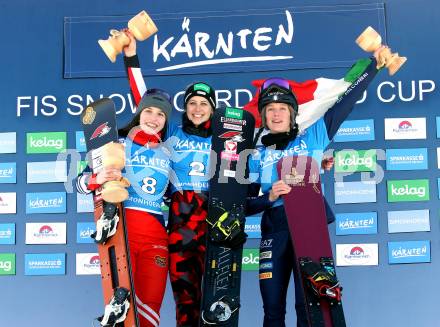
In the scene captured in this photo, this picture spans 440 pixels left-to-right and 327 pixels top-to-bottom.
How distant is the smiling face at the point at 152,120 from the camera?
3.29 metres

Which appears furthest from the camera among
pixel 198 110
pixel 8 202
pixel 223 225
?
pixel 8 202

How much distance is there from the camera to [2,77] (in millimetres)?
4969

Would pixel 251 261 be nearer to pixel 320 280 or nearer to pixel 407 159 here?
pixel 407 159

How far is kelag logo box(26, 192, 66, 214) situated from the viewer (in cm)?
480

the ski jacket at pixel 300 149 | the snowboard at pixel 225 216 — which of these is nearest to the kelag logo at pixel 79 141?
the snowboard at pixel 225 216

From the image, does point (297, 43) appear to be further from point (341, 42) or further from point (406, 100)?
point (406, 100)

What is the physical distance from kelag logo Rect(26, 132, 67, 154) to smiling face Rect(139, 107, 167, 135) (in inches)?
69.4

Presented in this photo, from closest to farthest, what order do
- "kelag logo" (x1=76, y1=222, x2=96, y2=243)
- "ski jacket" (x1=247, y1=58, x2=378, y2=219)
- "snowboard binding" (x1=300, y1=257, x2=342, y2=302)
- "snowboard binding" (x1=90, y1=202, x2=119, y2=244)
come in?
"snowboard binding" (x1=300, y1=257, x2=342, y2=302)
"snowboard binding" (x1=90, y1=202, x2=119, y2=244)
"ski jacket" (x1=247, y1=58, x2=378, y2=219)
"kelag logo" (x1=76, y1=222, x2=96, y2=243)

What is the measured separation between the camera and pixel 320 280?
9.52 feet

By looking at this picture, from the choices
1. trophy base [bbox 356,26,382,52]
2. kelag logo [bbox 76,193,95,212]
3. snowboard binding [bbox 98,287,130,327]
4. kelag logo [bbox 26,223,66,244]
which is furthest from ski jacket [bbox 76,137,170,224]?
kelag logo [bbox 26,223,66,244]

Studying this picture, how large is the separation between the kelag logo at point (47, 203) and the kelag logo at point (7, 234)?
0.66ft

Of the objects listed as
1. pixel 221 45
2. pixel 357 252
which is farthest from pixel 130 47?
pixel 357 252

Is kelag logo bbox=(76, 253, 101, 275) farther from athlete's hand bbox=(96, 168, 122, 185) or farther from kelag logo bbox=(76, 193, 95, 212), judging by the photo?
athlete's hand bbox=(96, 168, 122, 185)

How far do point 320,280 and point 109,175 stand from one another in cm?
124
